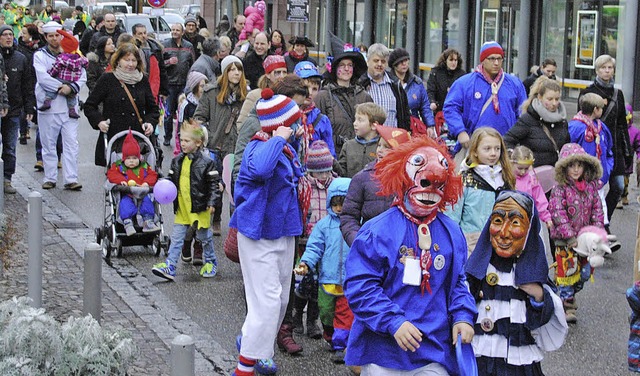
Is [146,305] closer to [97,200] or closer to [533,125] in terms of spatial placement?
[533,125]

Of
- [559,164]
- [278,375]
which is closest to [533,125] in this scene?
[559,164]

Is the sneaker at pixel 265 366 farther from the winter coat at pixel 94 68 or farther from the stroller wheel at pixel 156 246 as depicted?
the winter coat at pixel 94 68

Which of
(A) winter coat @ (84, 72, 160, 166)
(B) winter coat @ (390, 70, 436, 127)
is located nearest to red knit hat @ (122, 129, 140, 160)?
(A) winter coat @ (84, 72, 160, 166)

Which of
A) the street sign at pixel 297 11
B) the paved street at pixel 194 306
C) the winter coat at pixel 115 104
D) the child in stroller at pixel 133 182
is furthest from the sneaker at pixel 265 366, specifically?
the street sign at pixel 297 11

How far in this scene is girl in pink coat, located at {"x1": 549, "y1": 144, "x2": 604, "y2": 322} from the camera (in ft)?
32.2

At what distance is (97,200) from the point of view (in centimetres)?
1533

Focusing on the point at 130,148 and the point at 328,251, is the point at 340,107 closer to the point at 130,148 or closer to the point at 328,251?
the point at 130,148

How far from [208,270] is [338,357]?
9.71 feet

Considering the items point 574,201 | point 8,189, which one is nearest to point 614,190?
point 574,201

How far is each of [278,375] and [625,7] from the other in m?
19.2

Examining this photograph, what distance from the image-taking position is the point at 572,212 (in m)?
10.1

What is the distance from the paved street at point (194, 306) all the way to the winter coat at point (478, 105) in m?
1.72

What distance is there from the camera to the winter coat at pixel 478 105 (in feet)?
36.9

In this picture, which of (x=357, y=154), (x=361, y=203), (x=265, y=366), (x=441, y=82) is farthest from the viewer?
(x=441, y=82)
